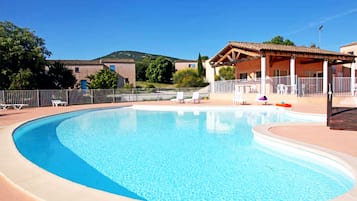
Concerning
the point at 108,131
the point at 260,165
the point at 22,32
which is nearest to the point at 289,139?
the point at 260,165

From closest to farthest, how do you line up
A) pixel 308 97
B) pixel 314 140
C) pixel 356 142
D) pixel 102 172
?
pixel 102 172 → pixel 356 142 → pixel 314 140 → pixel 308 97

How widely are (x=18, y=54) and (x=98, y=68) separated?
1850 centimetres

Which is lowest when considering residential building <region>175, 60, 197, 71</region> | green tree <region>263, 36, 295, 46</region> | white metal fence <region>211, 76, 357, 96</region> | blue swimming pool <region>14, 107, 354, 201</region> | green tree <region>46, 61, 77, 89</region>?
blue swimming pool <region>14, 107, 354, 201</region>

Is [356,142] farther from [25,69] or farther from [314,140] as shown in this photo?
[25,69]

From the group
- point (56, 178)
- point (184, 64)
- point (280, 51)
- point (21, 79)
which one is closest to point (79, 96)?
point (21, 79)

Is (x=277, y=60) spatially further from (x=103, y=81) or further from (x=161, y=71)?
(x=161, y=71)

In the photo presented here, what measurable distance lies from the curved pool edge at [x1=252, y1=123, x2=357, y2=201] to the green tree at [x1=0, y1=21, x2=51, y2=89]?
1801 cm

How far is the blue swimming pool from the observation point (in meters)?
4.00

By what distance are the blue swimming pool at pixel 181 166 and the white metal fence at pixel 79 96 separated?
10.7 m

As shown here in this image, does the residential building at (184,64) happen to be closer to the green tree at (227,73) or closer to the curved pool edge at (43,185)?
the green tree at (227,73)

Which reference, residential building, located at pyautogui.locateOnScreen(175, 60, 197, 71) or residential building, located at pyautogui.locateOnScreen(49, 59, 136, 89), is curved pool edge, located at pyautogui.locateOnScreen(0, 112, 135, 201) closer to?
residential building, located at pyautogui.locateOnScreen(49, 59, 136, 89)

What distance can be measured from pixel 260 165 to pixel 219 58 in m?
19.5

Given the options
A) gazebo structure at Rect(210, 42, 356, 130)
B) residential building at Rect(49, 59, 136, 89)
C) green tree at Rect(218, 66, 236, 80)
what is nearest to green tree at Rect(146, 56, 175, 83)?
residential building at Rect(49, 59, 136, 89)

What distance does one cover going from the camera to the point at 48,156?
6.17 m
